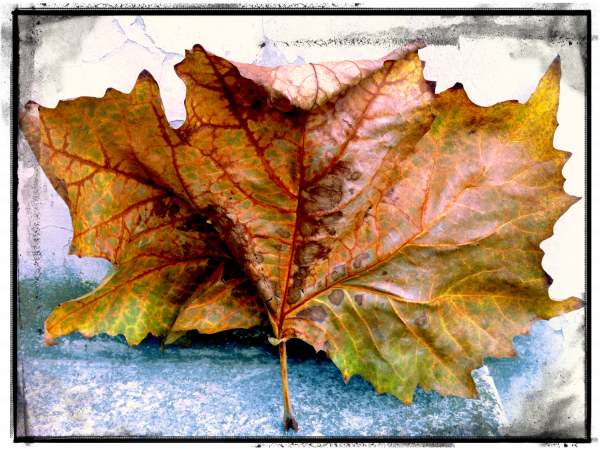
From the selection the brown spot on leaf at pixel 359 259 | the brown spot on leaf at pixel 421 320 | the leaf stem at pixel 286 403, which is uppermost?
the brown spot on leaf at pixel 359 259

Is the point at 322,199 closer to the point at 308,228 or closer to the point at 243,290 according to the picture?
the point at 308,228

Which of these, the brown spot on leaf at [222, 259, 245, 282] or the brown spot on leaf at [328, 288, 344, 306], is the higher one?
the brown spot on leaf at [222, 259, 245, 282]

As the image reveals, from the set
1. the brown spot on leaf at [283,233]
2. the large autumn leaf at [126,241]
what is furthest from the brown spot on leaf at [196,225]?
the brown spot on leaf at [283,233]

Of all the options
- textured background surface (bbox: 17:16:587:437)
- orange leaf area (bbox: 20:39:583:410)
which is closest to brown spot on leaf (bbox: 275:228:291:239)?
orange leaf area (bbox: 20:39:583:410)

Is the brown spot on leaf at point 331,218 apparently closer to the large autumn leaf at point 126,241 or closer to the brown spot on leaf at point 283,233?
the brown spot on leaf at point 283,233

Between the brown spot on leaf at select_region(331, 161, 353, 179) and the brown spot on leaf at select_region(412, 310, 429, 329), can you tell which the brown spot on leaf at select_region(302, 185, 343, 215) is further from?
the brown spot on leaf at select_region(412, 310, 429, 329)

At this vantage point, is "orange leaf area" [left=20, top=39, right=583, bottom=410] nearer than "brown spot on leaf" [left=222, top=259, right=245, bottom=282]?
Yes

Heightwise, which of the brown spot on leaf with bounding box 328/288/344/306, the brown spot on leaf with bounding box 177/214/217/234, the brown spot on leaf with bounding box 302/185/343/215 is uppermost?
the brown spot on leaf with bounding box 302/185/343/215

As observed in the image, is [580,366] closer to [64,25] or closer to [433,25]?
[433,25]
